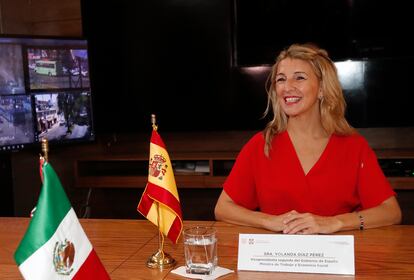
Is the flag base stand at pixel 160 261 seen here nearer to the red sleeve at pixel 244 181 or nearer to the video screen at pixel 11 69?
the red sleeve at pixel 244 181

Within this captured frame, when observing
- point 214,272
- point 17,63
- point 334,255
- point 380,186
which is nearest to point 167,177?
point 214,272

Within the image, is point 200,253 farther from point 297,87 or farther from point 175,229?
point 297,87

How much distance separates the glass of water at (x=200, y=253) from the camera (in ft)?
4.31

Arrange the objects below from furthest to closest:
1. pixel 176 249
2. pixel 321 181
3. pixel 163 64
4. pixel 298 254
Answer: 1. pixel 163 64
2. pixel 321 181
3. pixel 176 249
4. pixel 298 254

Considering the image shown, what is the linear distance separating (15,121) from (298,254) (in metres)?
2.41

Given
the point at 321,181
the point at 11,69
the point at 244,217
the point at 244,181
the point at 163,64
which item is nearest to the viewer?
the point at 244,217

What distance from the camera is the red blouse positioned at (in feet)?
6.36

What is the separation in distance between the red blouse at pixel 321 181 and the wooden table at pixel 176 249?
0.26 meters

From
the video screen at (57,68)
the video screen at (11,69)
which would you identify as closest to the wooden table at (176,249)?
the video screen at (11,69)

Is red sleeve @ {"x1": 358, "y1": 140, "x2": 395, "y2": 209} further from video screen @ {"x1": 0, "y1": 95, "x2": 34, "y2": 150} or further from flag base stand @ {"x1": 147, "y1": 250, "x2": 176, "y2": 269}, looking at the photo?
video screen @ {"x1": 0, "y1": 95, "x2": 34, "y2": 150}

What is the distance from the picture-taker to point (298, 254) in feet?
4.29

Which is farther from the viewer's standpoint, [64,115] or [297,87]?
[64,115]

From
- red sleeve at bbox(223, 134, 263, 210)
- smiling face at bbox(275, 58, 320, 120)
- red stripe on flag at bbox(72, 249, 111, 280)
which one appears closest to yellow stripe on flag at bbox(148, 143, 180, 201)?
red stripe on flag at bbox(72, 249, 111, 280)

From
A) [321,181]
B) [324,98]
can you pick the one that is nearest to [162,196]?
[321,181]
